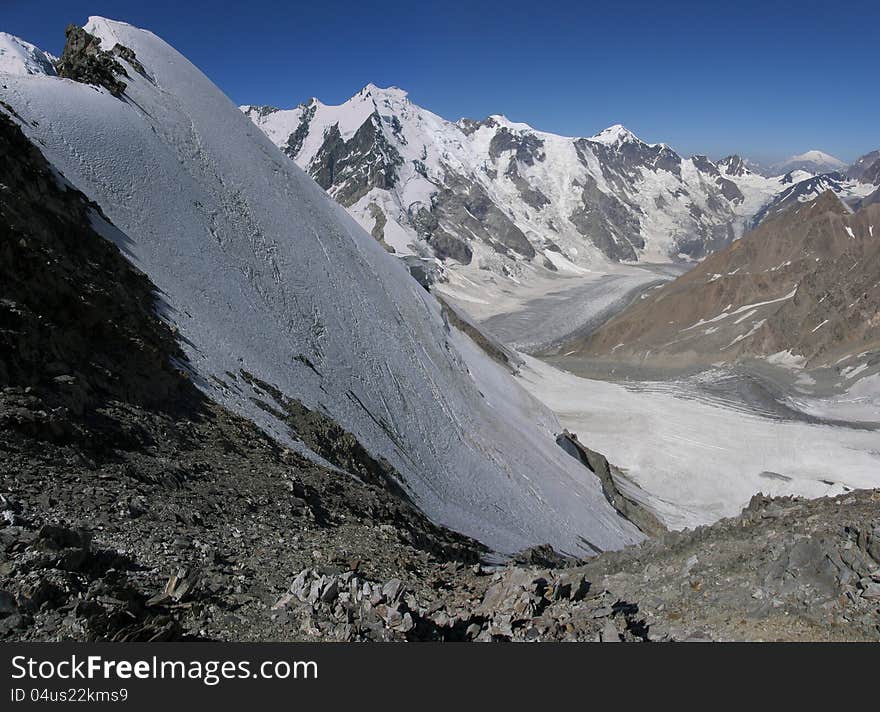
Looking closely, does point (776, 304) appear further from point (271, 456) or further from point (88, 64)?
point (271, 456)

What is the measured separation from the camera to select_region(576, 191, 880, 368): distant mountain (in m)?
73.8

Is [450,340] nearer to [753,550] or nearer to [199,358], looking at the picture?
[199,358]

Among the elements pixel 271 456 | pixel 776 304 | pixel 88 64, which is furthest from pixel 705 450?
pixel 776 304

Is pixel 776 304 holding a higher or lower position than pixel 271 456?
higher

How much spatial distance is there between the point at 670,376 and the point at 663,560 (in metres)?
64.4

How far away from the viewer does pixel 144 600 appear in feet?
20.7

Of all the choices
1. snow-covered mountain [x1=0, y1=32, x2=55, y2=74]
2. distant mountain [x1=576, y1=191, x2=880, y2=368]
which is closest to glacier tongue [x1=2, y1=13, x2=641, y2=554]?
distant mountain [x1=576, y1=191, x2=880, y2=368]

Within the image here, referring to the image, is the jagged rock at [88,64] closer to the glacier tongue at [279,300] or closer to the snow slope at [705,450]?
the glacier tongue at [279,300]

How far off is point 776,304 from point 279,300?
82660 millimetres

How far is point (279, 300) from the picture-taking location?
2048cm

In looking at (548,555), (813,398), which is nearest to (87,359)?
(548,555)

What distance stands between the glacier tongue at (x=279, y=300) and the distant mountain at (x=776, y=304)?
55.4 meters

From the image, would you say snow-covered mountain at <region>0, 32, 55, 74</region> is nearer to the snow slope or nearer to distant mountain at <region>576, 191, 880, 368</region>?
distant mountain at <region>576, 191, 880, 368</region>

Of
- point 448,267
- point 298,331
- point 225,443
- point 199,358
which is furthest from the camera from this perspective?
point 448,267
